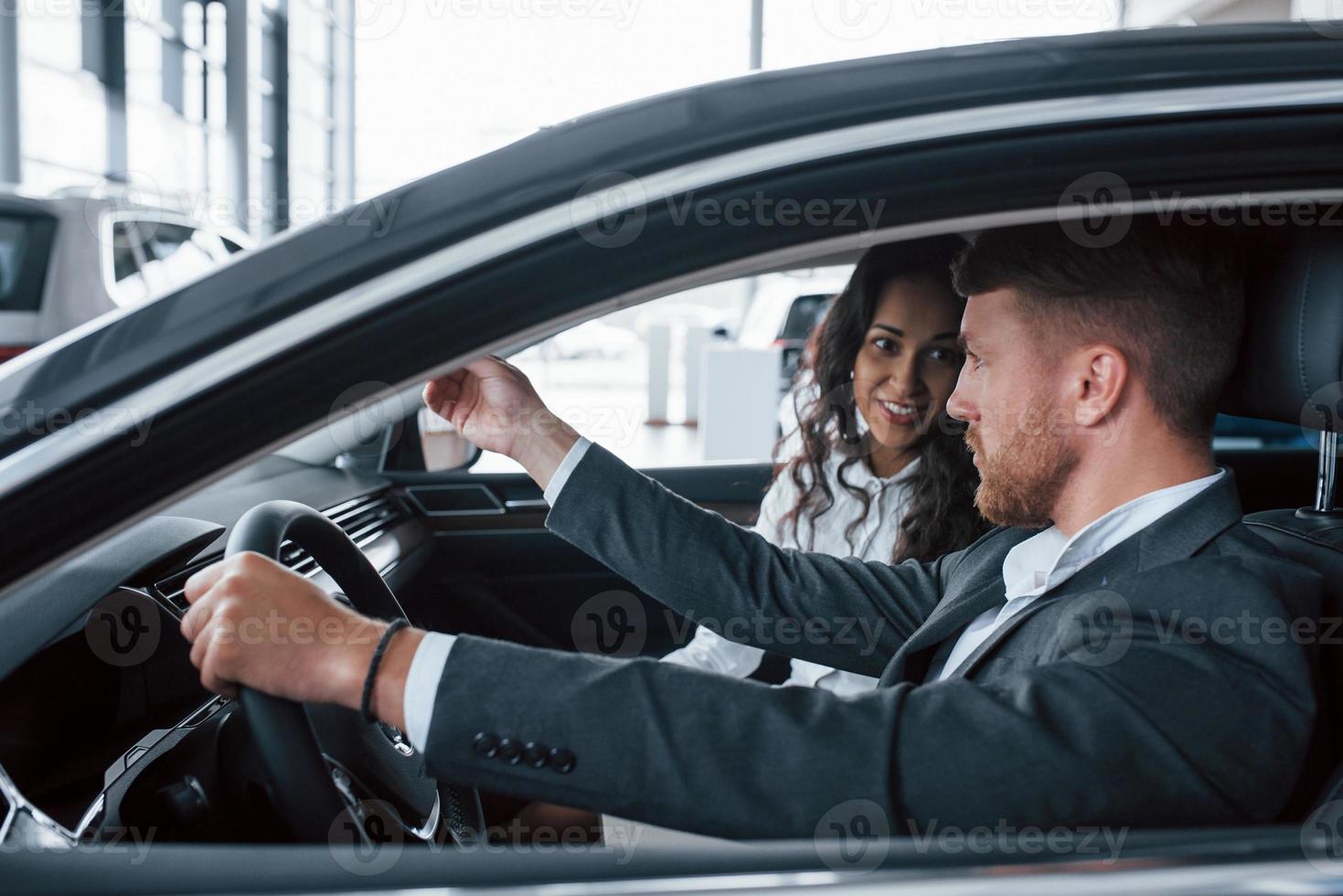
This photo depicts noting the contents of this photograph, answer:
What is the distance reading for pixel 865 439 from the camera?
7.19 feet

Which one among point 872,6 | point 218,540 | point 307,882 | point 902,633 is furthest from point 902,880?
point 872,6

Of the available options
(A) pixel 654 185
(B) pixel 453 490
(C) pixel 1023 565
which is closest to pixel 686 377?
(B) pixel 453 490

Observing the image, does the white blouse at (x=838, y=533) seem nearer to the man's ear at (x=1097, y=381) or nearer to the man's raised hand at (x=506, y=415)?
the man's raised hand at (x=506, y=415)

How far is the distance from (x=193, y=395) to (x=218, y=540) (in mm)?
1012

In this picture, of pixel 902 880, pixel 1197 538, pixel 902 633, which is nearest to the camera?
pixel 902 880

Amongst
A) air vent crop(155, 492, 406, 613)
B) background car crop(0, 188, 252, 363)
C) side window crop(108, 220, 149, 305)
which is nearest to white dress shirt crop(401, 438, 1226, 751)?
air vent crop(155, 492, 406, 613)

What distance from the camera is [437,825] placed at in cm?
115

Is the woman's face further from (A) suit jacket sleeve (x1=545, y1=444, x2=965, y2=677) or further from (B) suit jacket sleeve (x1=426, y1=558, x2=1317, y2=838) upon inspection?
(B) suit jacket sleeve (x1=426, y1=558, x2=1317, y2=838)

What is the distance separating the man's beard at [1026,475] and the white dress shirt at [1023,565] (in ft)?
0.17

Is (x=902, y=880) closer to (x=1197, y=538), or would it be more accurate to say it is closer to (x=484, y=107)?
(x=1197, y=538)

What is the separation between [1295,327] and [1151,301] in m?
0.18

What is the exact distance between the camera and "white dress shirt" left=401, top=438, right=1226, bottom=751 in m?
0.79

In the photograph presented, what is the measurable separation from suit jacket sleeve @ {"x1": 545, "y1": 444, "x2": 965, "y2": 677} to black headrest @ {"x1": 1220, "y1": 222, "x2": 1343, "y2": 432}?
0.50 m

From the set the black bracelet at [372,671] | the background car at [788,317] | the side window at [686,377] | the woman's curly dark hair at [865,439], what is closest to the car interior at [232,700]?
the black bracelet at [372,671]
